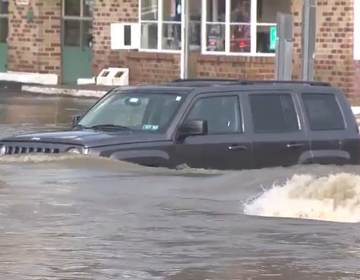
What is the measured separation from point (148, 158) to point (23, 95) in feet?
61.7

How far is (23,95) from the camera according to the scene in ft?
100

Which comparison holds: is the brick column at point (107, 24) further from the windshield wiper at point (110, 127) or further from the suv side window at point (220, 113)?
the windshield wiper at point (110, 127)

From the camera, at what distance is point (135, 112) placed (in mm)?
12906

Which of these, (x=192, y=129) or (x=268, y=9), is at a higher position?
(x=268, y=9)

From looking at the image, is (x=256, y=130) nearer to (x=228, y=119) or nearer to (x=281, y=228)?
(x=228, y=119)

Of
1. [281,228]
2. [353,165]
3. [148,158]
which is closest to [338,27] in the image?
[353,165]

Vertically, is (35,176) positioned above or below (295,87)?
below

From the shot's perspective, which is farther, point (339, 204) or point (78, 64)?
point (78, 64)

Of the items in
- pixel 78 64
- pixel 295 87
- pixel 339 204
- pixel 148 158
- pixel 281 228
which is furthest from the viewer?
pixel 78 64

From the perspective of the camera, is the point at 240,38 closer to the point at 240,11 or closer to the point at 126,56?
the point at 240,11

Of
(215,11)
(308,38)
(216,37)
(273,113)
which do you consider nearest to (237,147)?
(273,113)

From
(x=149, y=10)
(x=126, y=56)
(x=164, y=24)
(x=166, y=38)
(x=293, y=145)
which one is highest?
(x=149, y=10)

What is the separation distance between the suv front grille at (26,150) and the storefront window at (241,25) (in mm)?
15714

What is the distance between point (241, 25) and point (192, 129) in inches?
648
